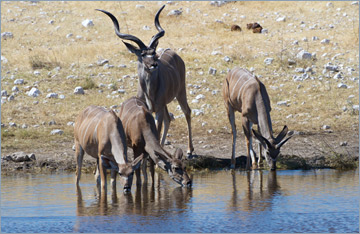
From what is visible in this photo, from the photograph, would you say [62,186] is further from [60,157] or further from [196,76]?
[196,76]

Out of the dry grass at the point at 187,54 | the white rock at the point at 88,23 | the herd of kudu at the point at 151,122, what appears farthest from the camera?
the white rock at the point at 88,23

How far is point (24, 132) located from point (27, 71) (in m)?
4.66

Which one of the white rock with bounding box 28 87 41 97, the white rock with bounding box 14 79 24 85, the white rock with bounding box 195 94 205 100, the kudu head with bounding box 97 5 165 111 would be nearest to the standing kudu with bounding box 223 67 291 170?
the kudu head with bounding box 97 5 165 111

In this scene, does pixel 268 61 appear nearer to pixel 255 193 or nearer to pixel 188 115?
pixel 188 115

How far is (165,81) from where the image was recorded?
11.1 meters

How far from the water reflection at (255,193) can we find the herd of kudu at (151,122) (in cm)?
48

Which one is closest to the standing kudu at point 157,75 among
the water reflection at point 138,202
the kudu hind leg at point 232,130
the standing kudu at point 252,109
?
the kudu hind leg at point 232,130

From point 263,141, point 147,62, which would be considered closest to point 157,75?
point 147,62

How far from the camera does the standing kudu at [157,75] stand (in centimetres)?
1028

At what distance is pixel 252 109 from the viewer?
35.2 ft

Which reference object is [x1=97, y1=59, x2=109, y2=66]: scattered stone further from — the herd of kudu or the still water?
the still water

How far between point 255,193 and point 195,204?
1069mm

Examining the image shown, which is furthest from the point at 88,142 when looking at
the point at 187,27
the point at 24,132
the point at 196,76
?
the point at 187,27

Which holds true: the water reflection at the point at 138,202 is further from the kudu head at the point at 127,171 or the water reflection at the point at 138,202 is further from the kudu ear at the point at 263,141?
the kudu ear at the point at 263,141
